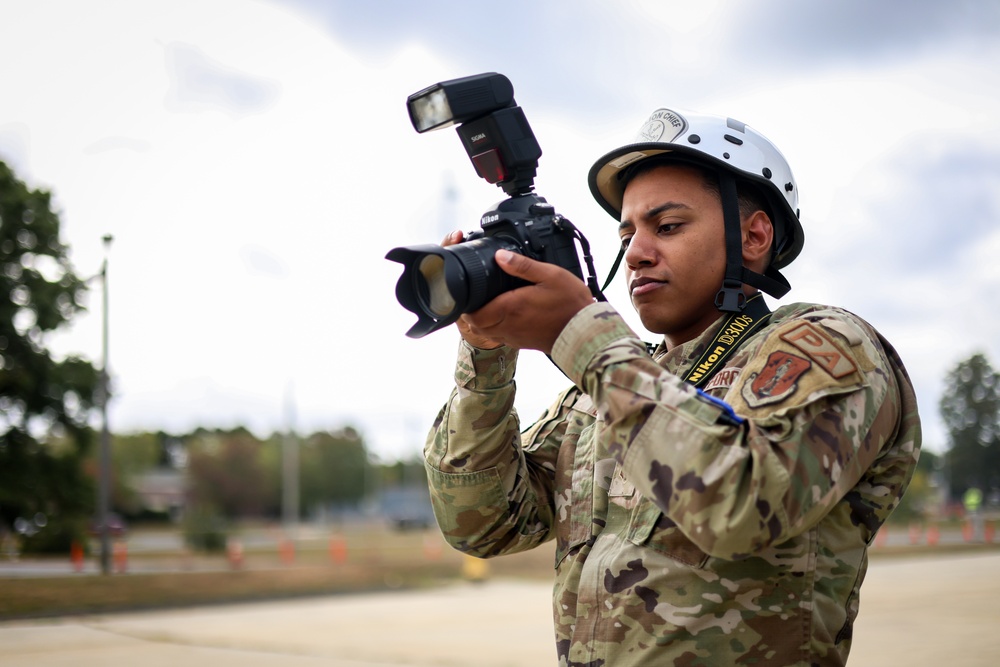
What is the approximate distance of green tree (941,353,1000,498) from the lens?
481 cm

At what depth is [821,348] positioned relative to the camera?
1.74 meters

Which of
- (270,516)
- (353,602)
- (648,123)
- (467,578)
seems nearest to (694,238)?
(648,123)

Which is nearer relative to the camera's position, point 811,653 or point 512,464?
point 811,653

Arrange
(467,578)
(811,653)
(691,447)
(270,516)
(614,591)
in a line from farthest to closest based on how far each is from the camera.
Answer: (270,516), (467,578), (614,591), (811,653), (691,447)

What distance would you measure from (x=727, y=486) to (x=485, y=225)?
703mm

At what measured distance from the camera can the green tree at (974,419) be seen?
4.81 m

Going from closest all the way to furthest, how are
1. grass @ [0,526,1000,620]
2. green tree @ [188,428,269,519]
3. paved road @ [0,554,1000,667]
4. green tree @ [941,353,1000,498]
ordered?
1. green tree @ [941,353,1000,498]
2. paved road @ [0,554,1000,667]
3. grass @ [0,526,1000,620]
4. green tree @ [188,428,269,519]

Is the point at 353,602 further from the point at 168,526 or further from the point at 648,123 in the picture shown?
the point at 168,526

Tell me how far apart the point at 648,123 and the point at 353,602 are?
1258 cm

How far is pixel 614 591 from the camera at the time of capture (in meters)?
1.89

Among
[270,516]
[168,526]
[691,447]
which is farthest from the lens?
[270,516]

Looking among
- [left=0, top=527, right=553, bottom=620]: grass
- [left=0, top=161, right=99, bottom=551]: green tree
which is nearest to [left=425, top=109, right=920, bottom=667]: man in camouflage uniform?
[left=0, top=527, right=553, bottom=620]: grass

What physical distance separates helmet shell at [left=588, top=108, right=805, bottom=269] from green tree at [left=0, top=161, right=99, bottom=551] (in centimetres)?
1807

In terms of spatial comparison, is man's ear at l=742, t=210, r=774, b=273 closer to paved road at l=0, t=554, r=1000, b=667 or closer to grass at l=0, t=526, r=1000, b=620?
paved road at l=0, t=554, r=1000, b=667
